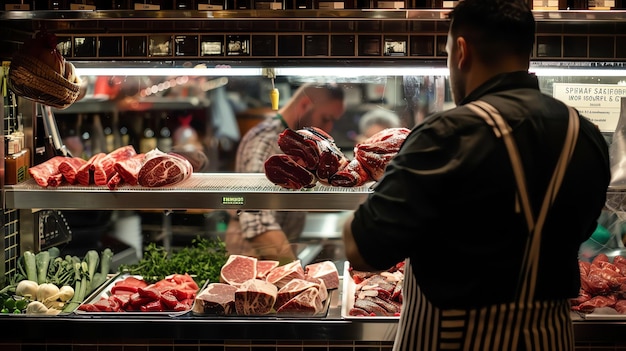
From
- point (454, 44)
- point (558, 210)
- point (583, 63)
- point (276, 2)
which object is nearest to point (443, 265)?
point (558, 210)

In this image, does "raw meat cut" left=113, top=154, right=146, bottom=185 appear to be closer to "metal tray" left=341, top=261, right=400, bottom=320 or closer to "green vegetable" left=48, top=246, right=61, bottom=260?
"green vegetable" left=48, top=246, right=61, bottom=260

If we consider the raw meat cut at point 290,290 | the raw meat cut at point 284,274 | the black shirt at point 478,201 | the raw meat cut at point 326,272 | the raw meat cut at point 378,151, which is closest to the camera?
the black shirt at point 478,201

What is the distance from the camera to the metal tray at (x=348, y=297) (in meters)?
3.42

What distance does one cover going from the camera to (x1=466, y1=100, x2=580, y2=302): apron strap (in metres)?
2.11

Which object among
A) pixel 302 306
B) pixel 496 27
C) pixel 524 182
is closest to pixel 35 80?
pixel 302 306

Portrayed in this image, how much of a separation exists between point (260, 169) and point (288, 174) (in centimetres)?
58

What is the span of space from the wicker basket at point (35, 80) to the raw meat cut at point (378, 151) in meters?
1.46

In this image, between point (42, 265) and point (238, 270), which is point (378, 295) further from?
point (42, 265)

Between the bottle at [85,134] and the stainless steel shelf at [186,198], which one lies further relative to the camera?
the bottle at [85,134]

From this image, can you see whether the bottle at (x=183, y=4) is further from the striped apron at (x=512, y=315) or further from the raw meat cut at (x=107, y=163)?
the striped apron at (x=512, y=315)

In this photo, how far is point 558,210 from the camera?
217 centimetres

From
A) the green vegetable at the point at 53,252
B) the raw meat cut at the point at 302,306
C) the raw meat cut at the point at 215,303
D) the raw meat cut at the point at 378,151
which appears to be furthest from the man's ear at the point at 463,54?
the green vegetable at the point at 53,252

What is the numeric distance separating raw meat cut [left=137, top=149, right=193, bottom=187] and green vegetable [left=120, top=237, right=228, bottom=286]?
0.55 m

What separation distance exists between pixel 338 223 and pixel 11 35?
77.7 inches
